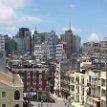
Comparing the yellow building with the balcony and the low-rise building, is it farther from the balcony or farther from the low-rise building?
the low-rise building

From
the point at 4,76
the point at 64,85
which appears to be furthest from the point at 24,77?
the point at 4,76

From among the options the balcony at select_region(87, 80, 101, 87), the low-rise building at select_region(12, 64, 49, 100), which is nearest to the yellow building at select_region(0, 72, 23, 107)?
the balcony at select_region(87, 80, 101, 87)

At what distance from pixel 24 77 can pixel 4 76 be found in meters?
32.2

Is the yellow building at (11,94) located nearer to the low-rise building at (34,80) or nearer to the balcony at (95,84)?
the balcony at (95,84)

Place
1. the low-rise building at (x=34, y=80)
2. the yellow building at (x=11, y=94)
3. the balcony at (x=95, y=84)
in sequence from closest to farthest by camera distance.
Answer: the yellow building at (x=11, y=94), the balcony at (x=95, y=84), the low-rise building at (x=34, y=80)

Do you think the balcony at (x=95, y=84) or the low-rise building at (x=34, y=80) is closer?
the balcony at (x=95, y=84)

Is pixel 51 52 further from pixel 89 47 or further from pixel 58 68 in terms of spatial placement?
pixel 58 68

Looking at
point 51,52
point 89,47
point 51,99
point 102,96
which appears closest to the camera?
point 102,96

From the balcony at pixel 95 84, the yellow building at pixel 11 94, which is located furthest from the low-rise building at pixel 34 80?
the yellow building at pixel 11 94

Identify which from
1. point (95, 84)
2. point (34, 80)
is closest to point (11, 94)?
point (95, 84)

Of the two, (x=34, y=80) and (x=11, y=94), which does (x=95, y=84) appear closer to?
(x=11, y=94)

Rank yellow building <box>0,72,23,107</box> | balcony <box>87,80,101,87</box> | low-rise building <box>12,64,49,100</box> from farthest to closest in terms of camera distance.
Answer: low-rise building <box>12,64,49,100</box>, balcony <box>87,80,101,87</box>, yellow building <box>0,72,23,107</box>

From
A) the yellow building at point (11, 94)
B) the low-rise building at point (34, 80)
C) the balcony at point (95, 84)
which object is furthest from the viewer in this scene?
the low-rise building at point (34, 80)

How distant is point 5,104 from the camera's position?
50.3 m
